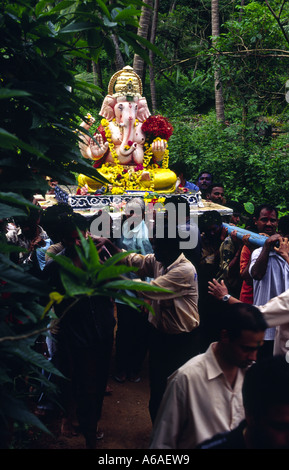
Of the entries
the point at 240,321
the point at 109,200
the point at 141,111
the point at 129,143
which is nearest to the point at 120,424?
the point at 240,321

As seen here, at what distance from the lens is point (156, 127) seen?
9.17 meters

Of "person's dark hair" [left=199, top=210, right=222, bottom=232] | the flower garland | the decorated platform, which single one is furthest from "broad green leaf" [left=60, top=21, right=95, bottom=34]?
the flower garland

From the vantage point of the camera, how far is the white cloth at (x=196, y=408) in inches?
79.1

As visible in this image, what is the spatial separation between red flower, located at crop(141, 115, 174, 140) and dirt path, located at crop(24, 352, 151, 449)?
559cm

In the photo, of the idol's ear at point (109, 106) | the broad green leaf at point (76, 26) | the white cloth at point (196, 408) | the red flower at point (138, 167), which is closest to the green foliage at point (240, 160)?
the red flower at point (138, 167)

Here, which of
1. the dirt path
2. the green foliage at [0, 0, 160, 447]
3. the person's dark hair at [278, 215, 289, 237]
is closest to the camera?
the green foliage at [0, 0, 160, 447]

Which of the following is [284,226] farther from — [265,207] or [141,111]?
[141,111]

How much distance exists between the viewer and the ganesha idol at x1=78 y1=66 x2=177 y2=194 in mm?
8953

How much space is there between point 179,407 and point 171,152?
428 inches

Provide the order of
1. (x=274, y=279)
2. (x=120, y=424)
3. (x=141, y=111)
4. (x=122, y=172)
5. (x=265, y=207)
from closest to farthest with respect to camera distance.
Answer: (x=274, y=279)
(x=120, y=424)
(x=265, y=207)
(x=122, y=172)
(x=141, y=111)

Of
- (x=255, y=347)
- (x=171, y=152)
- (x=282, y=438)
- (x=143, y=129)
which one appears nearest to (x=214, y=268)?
(x=255, y=347)

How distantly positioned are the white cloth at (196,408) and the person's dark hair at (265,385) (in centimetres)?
10

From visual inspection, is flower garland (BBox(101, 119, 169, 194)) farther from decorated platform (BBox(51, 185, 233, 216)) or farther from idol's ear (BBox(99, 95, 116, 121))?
decorated platform (BBox(51, 185, 233, 216))

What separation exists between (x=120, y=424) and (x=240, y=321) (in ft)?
8.26
